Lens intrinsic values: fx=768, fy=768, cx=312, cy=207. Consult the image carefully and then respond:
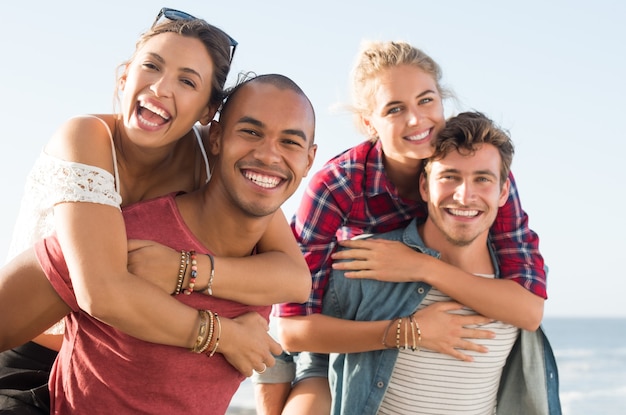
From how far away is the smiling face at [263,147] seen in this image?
10.6 feet

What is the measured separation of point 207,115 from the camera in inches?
135

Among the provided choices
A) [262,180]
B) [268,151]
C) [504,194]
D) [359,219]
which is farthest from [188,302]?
[504,194]

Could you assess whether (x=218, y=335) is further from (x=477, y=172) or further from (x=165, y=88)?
(x=477, y=172)

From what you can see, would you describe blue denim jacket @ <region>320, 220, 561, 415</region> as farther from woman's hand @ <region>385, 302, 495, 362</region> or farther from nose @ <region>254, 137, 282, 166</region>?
nose @ <region>254, 137, 282, 166</region>

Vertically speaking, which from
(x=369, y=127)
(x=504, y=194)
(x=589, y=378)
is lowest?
(x=589, y=378)

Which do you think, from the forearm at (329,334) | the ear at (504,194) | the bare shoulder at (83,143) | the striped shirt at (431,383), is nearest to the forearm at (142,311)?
the bare shoulder at (83,143)

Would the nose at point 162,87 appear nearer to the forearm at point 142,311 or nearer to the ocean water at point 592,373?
the forearm at point 142,311

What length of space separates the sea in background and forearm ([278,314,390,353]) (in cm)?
1024

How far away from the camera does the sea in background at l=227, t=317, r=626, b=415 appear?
21914 mm

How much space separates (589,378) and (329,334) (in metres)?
26.4

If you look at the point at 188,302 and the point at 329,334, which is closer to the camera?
the point at 188,302

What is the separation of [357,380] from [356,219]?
932mm

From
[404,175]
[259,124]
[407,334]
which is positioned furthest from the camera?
[404,175]

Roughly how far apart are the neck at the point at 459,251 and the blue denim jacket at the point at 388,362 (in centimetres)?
7
